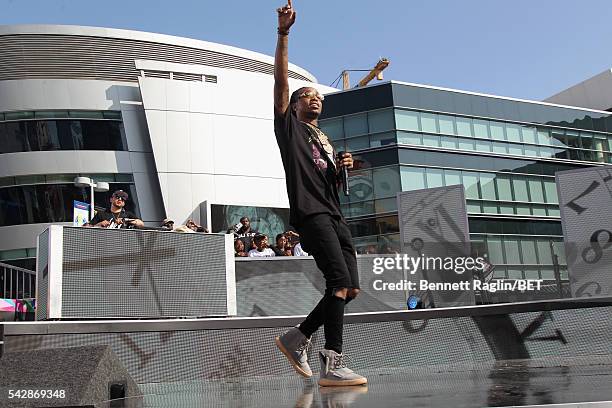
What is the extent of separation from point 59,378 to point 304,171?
1.73 meters

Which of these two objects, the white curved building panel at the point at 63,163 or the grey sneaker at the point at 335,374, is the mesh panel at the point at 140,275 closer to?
the grey sneaker at the point at 335,374

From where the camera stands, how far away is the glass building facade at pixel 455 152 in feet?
148

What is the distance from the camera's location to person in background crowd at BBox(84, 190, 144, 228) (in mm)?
7691

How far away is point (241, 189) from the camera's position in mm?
39531

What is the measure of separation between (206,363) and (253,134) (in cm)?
3557

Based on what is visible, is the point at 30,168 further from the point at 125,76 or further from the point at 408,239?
the point at 408,239

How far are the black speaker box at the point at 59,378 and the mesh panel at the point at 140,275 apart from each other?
2682 millimetres

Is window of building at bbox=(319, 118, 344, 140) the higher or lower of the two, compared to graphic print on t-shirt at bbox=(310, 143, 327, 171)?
higher

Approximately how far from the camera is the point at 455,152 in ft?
155

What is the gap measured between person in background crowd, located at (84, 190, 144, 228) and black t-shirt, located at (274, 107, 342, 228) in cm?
410

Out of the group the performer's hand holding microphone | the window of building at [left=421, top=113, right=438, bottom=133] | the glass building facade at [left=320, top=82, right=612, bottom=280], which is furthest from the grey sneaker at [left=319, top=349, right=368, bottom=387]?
the window of building at [left=421, top=113, right=438, bottom=133]

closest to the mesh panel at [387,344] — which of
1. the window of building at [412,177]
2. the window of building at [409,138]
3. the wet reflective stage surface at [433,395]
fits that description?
the wet reflective stage surface at [433,395]

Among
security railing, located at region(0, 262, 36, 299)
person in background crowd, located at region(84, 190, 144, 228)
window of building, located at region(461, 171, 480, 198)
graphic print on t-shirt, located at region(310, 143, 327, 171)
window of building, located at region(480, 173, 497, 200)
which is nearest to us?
graphic print on t-shirt, located at region(310, 143, 327, 171)

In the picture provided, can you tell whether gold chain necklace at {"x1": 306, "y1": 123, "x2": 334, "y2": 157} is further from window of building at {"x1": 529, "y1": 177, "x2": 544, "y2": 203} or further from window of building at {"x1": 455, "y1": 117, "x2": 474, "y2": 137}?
window of building at {"x1": 529, "y1": 177, "x2": 544, "y2": 203}
